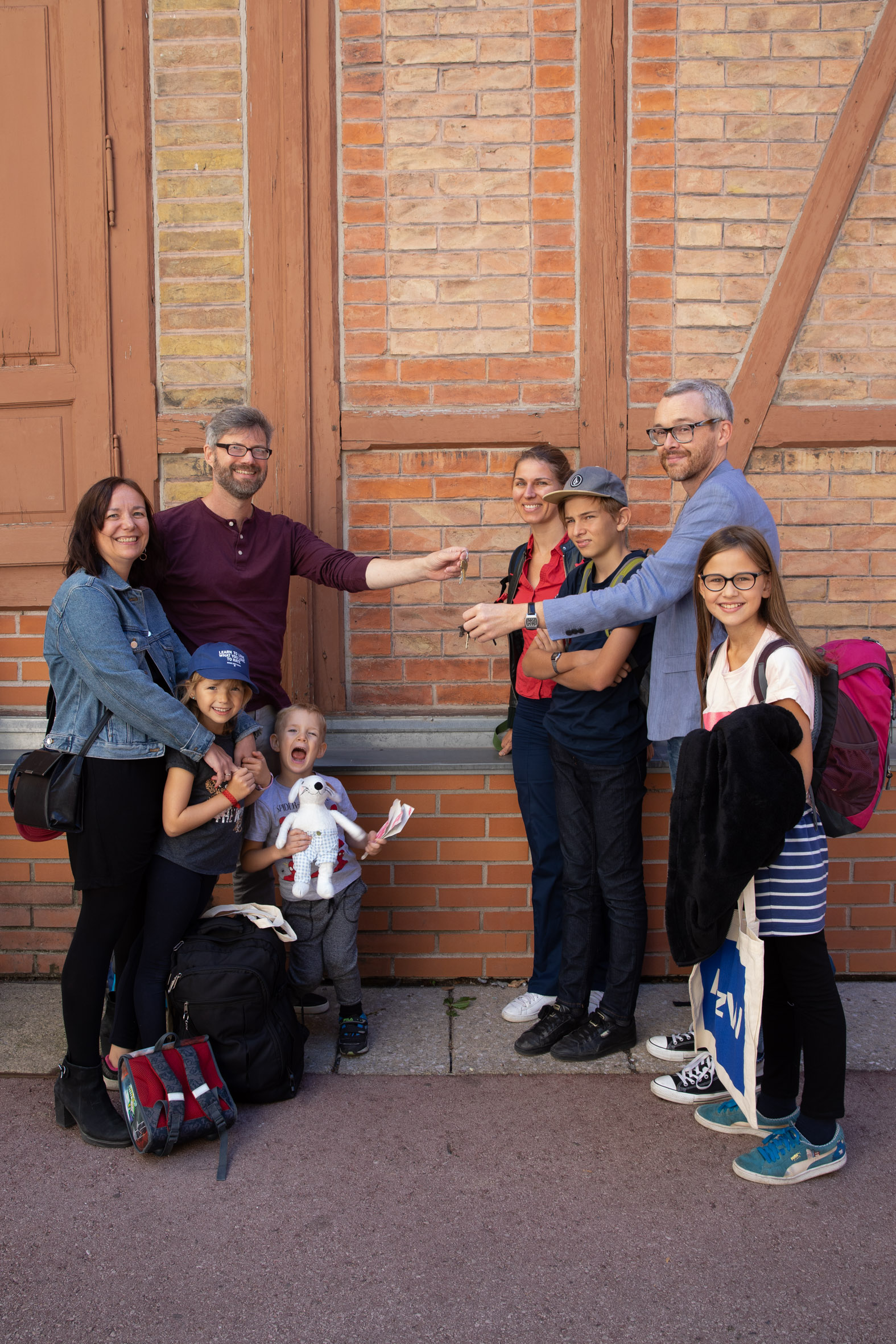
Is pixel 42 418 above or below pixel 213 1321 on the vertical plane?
above

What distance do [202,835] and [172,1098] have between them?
0.76m

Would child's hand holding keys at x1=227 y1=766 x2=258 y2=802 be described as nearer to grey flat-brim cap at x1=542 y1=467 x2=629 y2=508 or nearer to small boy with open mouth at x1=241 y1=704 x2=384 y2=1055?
small boy with open mouth at x1=241 y1=704 x2=384 y2=1055

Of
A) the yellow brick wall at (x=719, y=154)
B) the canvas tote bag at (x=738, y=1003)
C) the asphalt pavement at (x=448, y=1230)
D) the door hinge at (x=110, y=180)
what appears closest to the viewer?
the asphalt pavement at (x=448, y=1230)

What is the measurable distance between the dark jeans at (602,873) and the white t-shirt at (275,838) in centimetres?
77

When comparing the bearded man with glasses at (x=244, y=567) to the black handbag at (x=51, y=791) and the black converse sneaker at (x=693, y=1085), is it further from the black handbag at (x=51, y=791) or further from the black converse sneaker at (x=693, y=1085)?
the black converse sneaker at (x=693, y=1085)

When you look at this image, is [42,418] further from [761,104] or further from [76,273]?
[761,104]

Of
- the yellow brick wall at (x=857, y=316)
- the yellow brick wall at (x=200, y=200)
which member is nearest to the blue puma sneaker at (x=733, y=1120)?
the yellow brick wall at (x=857, y=316)

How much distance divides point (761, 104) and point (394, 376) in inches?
70.9

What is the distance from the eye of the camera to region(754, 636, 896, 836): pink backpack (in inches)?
104

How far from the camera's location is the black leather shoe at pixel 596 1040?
3.34 metres

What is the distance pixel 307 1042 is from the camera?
353 centimetres

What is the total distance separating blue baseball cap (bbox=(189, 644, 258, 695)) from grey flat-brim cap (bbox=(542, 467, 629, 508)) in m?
1.16

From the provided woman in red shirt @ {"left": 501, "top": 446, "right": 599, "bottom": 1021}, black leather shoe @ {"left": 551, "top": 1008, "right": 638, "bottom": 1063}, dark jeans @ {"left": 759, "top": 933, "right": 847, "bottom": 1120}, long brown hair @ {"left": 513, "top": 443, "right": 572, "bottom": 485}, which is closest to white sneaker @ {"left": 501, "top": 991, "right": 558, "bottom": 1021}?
woman in red shirt @ {"left": 501, "top": 446, "right": 599, "bottom": 1021}

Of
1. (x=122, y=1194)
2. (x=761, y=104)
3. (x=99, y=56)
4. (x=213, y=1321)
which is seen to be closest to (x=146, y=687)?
(x=122, y=1194)
